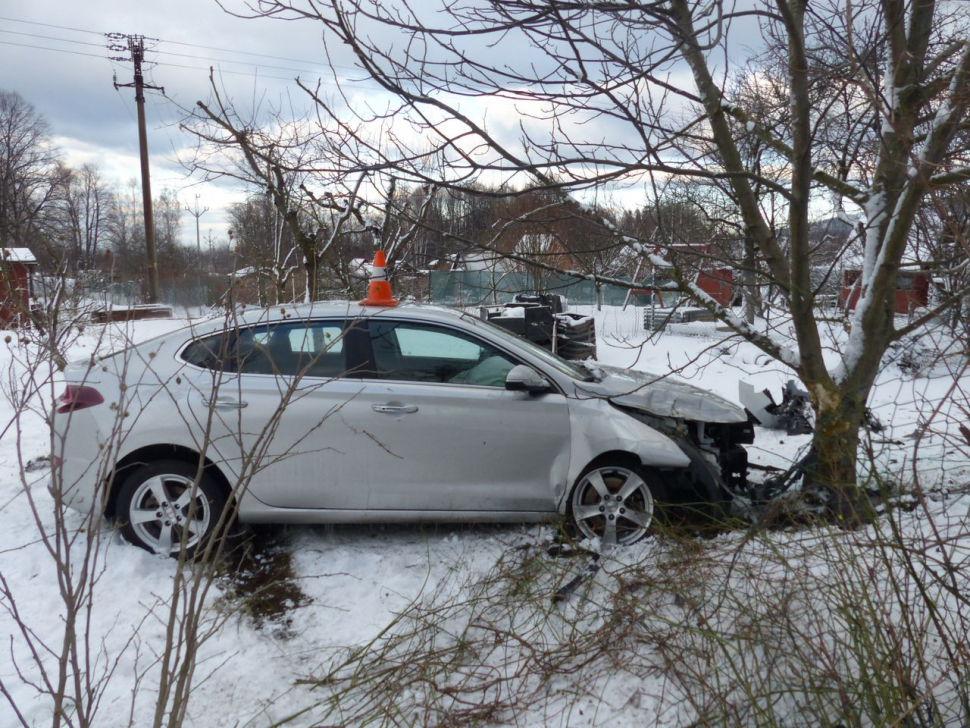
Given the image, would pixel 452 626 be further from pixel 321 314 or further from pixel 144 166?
pixel 144 166

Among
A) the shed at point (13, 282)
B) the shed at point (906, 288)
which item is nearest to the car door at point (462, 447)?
the shed at point (13, 282)

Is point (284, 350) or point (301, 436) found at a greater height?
point (284, 350)

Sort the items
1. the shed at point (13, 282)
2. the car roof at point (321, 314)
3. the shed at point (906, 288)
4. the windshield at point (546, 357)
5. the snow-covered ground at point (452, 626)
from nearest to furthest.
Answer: the shed at point (13, 282) < the snow-covered ground at point (452, 626) < the car roof at point (321, 314) < the windshield at point (546, 357) < the shed at point (906, 288)

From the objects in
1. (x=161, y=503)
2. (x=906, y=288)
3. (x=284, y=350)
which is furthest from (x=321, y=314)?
(x=906, y=288)

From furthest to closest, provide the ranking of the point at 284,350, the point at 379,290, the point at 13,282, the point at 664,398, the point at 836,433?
the point at 379,290
the point at 664,398
the point at 284,350
the point at 13,282
the point at 836,433

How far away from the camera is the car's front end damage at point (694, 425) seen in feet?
14.7

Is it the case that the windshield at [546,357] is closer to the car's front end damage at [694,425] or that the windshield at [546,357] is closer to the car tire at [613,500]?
the car's front end damage at [694,425]

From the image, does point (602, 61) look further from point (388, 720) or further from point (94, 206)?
point (94, 206)

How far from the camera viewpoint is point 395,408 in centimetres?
439

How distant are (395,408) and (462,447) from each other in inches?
18.3

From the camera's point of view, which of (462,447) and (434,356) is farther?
(434,356)

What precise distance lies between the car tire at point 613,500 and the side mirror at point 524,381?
578mm

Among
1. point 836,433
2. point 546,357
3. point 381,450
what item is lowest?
point 381,450

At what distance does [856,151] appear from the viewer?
4379mm
